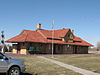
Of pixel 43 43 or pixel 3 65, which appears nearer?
pixel 3 65

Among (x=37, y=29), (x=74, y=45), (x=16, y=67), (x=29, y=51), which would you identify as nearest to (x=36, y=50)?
(x=29, y=51)

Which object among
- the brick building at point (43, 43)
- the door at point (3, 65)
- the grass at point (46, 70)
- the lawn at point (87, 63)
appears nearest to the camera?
the door at point (3, 65)

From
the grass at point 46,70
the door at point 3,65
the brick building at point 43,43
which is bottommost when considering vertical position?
the grass at point 46,70

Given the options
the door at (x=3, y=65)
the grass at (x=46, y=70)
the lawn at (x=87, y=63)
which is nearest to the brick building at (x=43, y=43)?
the lawn at (x=87, y=63)

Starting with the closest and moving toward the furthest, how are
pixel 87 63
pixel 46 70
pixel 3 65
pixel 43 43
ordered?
pixel 3 65, pixel 46 70, pixel 87 63, pixel 43 43

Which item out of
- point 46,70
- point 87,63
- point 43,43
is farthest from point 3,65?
point 43,43

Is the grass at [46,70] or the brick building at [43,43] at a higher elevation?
the brick building at [43,43]

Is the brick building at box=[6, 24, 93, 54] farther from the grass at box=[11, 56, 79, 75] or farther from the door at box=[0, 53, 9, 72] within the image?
the door at box=[0, 53, 9, 72]

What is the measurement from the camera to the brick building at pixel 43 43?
3647 cm

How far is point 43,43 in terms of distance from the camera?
39.1m

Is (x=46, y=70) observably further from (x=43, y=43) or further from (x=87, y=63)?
(x=43, y=43)

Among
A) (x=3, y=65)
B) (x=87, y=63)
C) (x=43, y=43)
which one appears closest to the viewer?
(x=3, y=65)

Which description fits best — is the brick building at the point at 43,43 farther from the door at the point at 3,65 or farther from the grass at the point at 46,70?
the door at the point at 3,65

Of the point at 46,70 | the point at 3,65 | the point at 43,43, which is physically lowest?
the point at 46,70
